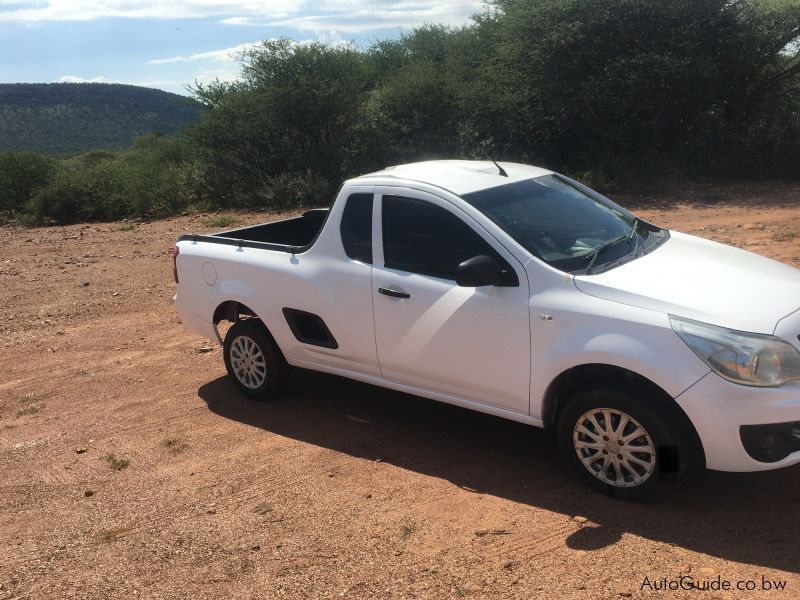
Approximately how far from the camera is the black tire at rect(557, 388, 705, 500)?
3.91 metres

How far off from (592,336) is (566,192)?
1608mm

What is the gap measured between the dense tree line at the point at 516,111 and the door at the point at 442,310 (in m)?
13.3

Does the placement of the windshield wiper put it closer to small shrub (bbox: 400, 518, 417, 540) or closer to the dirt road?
the dirt road

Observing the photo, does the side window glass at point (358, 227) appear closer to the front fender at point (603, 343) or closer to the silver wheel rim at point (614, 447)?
the front fender at point (603, 343)

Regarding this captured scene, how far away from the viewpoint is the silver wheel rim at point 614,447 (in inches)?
159

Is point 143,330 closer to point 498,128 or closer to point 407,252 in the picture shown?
point 407,252

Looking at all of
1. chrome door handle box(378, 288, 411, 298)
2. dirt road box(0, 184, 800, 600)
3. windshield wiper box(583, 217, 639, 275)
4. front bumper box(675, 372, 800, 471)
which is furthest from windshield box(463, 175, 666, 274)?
dirt road box(0, 184, 800, 600)

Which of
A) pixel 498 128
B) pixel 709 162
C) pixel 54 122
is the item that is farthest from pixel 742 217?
pixel 54 122

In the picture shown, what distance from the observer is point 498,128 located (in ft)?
65.8

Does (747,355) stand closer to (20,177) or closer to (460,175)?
(460,175)

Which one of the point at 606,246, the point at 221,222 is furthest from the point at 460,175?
the point at 221,222

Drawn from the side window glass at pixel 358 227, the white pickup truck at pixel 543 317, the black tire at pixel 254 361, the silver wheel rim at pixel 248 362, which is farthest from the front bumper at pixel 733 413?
the silver wheel rim at pixel 248 362

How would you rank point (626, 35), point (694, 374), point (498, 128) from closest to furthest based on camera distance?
point (694, 374) < point (626, 35) < point (498, 128)

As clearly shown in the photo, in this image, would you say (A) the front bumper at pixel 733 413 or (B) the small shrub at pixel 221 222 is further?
(B) the small shrub at pixel 221 222
